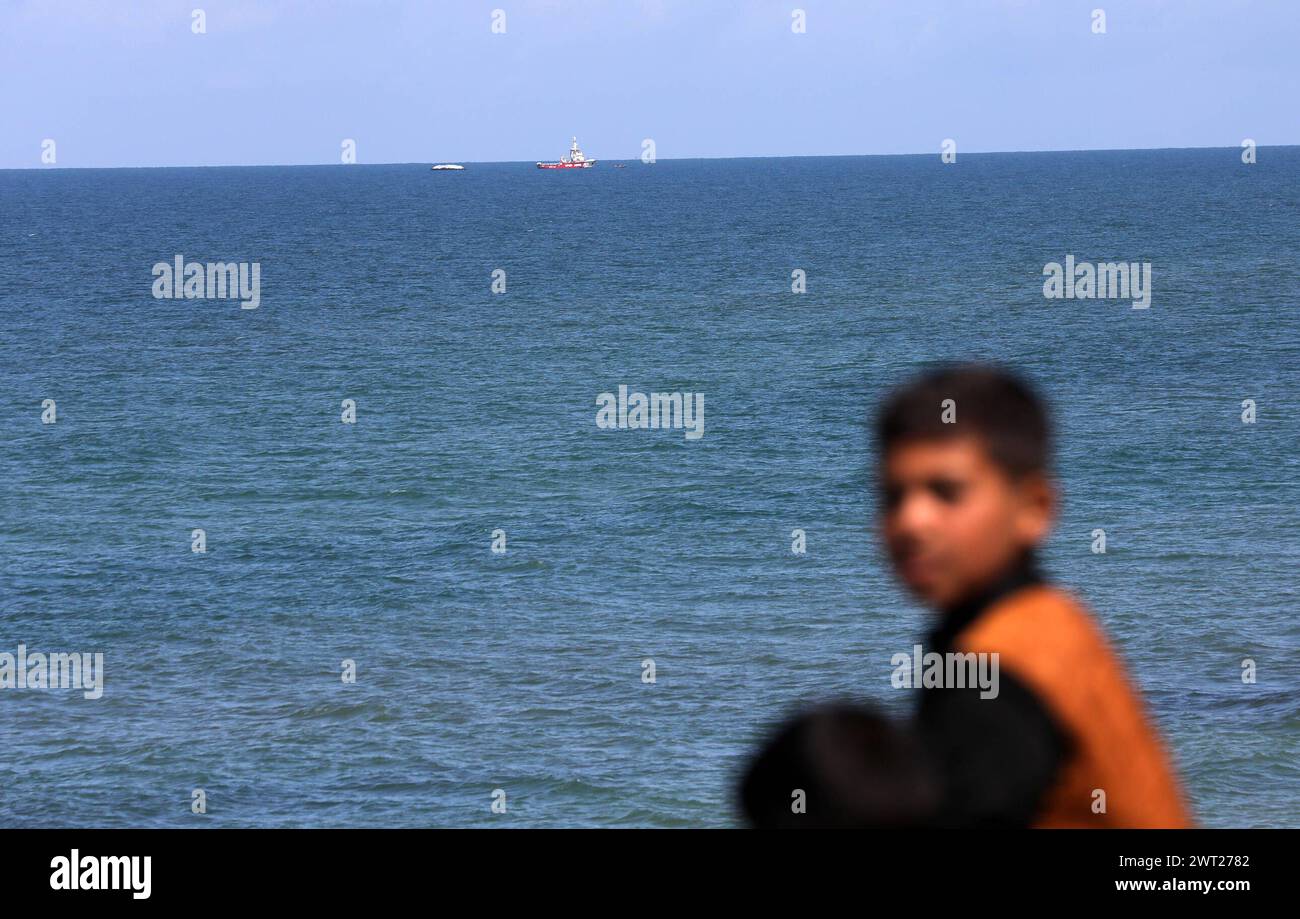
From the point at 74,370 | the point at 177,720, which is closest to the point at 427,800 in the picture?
the point at 177,720

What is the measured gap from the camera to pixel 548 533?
50.7 metres

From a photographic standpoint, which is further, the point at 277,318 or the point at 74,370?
the point at 277,318

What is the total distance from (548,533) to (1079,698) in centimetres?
4944

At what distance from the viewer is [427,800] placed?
28578mm

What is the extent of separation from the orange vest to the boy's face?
0.05 metres

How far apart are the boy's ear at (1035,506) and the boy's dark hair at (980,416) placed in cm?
1

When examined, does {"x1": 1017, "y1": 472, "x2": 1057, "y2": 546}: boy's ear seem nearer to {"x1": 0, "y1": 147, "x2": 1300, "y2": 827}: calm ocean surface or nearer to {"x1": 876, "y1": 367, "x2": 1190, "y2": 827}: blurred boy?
{"x1": 876, "y1": 367, "x2": 1190, "y2": 827}: blurred boy

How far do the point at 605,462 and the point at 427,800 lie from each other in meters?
33.3

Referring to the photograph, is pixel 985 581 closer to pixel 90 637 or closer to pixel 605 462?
pixel 90 637

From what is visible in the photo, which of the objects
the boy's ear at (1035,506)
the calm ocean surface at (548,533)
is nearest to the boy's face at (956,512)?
the boy's ear at (1035,506)

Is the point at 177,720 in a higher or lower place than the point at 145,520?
lower

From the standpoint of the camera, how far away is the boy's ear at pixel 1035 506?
1571 millimetres

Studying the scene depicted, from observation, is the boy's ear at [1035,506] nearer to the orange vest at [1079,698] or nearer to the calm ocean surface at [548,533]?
the orange vest at [1079,698]

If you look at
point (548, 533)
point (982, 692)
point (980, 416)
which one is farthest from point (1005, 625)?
point (548, 533)
